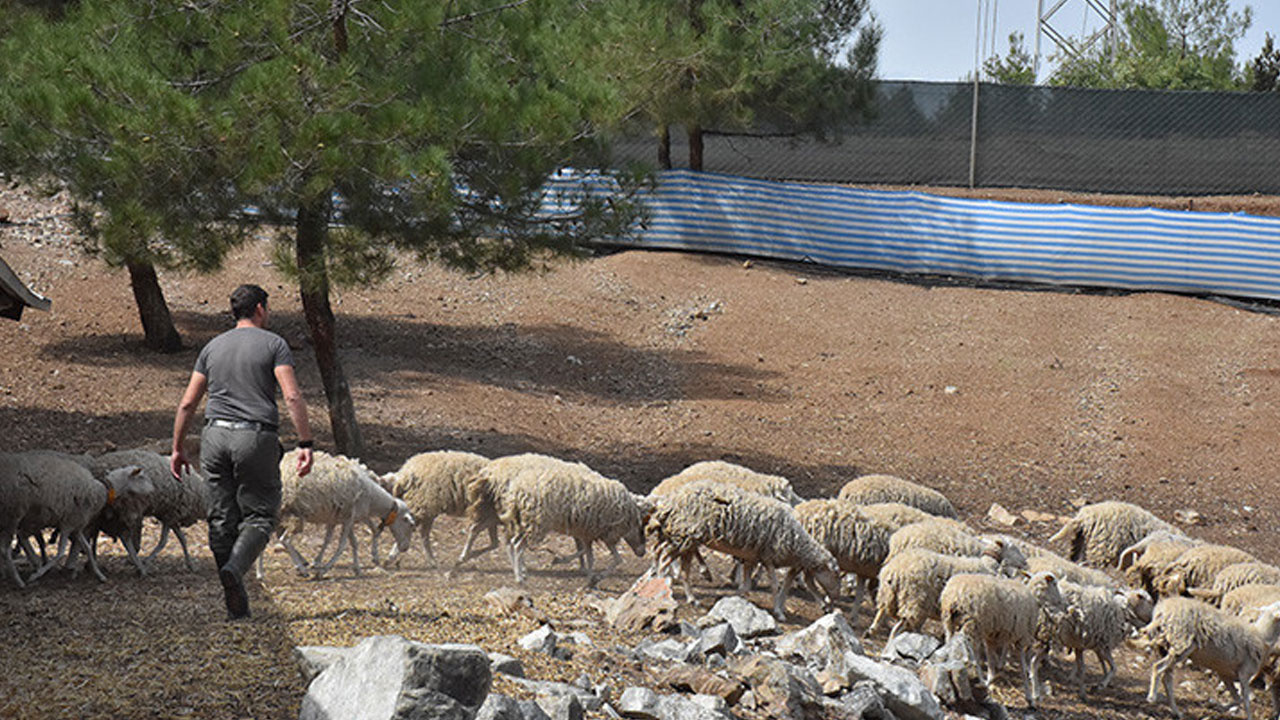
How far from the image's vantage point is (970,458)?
639 inches

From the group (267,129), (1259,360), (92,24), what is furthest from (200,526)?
(1259,360)

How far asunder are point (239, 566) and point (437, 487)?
11.0ft

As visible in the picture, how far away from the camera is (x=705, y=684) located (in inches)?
288

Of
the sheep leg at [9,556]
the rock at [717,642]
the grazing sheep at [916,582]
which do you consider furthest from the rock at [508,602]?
the sheep leg at [9,556]

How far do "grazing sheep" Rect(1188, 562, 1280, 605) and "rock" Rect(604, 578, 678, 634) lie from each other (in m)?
4.63

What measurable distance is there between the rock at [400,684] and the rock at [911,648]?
3987mm

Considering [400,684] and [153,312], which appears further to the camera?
[153,312]

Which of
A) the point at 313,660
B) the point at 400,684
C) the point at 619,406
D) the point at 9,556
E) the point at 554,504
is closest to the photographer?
the point at 400,684

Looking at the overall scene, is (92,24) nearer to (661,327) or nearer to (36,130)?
(36,130)

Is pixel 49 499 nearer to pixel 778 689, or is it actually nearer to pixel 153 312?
pixel 778 689

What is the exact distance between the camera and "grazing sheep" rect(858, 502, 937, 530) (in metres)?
10.9

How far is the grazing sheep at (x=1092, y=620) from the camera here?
9.68m

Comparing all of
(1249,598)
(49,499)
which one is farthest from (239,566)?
(1249,598)

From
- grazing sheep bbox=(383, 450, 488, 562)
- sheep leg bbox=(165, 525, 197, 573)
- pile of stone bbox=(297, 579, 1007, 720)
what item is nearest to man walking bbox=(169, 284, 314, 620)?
pile of stone bbox=(297, 579, 1007, 720)
